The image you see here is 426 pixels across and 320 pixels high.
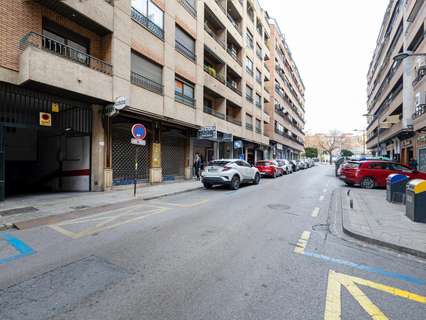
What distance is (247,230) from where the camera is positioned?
5.40 m

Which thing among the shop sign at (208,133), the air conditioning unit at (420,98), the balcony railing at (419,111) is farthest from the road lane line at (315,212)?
the air conditioning unit at (420,98)

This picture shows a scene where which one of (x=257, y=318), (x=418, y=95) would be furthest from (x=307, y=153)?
(x=257, y=318)

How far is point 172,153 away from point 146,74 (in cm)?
565

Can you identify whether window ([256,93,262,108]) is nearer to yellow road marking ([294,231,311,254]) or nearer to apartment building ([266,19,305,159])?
apartment building ([266,19,305,159])

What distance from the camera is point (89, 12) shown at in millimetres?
9898

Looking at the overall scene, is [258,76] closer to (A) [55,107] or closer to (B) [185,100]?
(B) [185,100]

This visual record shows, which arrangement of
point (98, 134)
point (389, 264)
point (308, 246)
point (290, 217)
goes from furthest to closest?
point (98, 134) → point (290, 217) → point (308, 246) → point (389, 264)

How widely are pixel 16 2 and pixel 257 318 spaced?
1211 cm

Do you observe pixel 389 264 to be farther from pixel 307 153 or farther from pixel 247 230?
pixel 307 153

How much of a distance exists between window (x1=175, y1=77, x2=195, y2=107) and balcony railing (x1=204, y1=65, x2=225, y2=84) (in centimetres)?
322

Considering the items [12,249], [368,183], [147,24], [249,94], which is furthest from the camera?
[249,94]

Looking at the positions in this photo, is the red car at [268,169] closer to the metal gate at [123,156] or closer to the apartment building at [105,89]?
the apartment building at [105,89]

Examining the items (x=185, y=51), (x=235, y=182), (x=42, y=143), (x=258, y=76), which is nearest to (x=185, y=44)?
(x=185, y=51)

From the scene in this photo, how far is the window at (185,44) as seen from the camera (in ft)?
52.3
